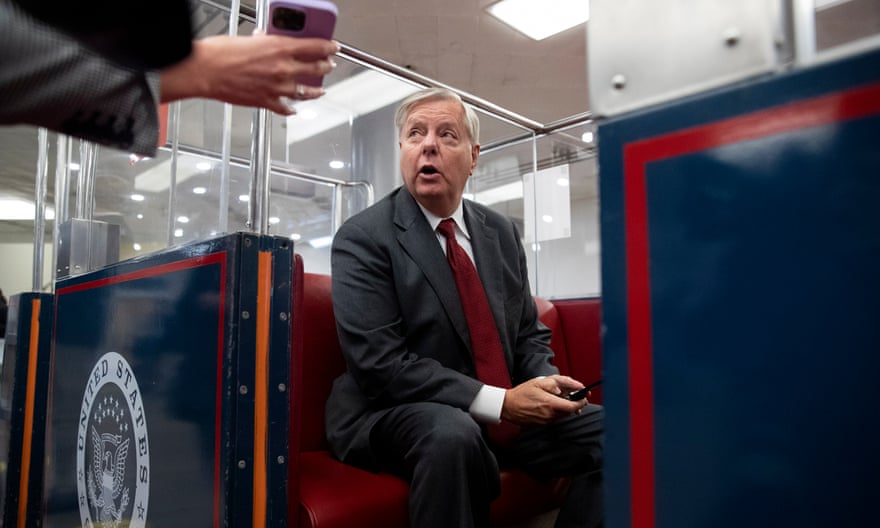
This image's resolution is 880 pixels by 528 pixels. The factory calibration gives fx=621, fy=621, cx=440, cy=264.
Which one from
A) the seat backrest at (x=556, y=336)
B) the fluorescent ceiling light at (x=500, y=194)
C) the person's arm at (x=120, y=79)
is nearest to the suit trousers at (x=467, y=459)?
the seat backrest at (x=556, y=336)

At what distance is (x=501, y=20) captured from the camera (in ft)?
14.8

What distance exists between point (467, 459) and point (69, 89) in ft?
2.77

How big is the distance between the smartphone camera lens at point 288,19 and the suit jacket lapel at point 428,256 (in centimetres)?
75

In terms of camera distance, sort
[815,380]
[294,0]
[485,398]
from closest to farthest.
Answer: [815,380]
[294,0]
[485,398]

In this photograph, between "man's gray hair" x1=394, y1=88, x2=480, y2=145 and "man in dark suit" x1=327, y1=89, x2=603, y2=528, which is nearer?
"man in dark suit" x1=327, y1=89, x2=603, y2=528

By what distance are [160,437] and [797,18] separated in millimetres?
1162

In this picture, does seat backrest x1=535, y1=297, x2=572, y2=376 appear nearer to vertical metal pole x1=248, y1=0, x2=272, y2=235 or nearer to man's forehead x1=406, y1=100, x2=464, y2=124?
man's forehead x1=406, y1=100, x2=464, y2=124

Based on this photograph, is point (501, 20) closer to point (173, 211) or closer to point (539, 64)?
point (539, 64)

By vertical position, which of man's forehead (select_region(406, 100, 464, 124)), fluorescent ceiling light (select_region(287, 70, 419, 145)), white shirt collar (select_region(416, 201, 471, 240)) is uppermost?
fluorescent ceiling light (select_region(287, 70, 419, 145))

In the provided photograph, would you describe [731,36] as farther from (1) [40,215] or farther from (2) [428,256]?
(1) [40,215]

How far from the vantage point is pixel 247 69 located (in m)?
0.72

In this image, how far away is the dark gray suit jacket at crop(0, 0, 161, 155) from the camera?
59cm

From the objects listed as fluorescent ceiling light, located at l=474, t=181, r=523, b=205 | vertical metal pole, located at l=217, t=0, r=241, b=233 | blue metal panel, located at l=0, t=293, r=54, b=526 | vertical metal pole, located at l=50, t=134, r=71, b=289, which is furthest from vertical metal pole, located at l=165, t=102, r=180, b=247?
Result: fluorescent ceiling light, located at l=474, t=181, r=523, b=205

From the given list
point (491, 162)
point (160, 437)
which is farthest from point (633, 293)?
point (491, 162)
